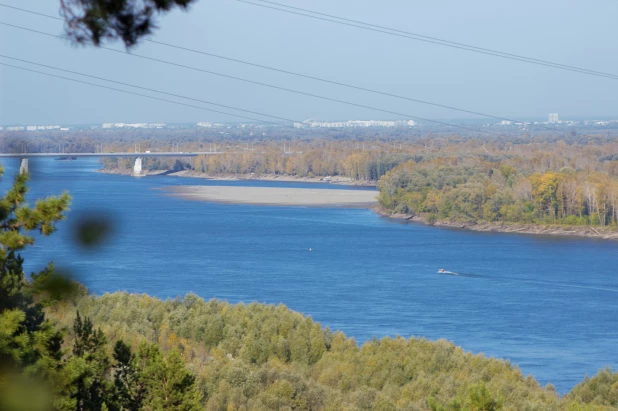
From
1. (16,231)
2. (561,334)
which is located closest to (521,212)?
(561,334)

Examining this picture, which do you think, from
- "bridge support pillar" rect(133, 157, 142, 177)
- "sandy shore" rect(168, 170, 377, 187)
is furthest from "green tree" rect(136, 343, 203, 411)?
"sandy shore" rect(168, 170, 377, 187)

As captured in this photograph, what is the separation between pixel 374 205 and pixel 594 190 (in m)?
5.14

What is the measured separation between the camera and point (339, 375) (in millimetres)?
5059

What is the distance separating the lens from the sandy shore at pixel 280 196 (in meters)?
20.1

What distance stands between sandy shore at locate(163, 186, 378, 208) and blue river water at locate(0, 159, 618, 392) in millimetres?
3352

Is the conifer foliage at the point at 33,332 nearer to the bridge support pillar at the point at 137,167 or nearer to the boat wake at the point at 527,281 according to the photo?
the boat wake at the point at 527,281

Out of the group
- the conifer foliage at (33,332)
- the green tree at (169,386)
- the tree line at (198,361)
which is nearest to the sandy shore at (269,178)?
the tree line at (198,361)

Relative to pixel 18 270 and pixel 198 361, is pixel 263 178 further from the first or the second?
pixel 18 270

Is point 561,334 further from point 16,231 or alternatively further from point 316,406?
point 16,231

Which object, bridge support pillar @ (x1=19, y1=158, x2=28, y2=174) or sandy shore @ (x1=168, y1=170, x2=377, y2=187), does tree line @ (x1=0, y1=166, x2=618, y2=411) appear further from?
sandy shore @ (x1=168, y1=170, x2=377, y2=187)

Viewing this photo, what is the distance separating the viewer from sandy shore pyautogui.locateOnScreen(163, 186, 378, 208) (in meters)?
20.1

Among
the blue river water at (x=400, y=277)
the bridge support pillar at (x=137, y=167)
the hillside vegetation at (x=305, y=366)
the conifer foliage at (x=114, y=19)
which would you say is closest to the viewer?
the conifer foliage at (x=114, y=19)

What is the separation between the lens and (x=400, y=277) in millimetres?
10312

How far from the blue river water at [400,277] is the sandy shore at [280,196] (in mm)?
3352
